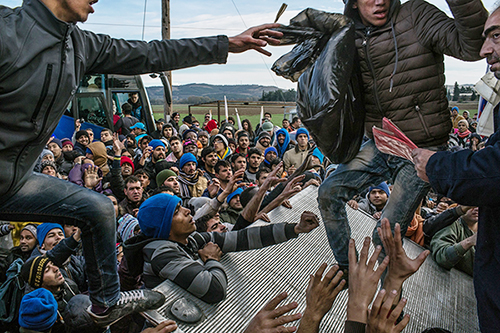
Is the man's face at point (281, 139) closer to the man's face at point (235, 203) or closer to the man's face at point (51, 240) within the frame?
the man's face at point (235, 203)

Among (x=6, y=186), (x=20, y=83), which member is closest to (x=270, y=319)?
(x=6, y=186)

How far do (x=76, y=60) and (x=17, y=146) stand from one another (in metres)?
0.49

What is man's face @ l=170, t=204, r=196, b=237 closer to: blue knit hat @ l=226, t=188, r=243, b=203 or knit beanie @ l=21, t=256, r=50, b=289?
knit beanie @ l=21, t=256, r=50, b=289

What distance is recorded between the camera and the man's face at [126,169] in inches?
232

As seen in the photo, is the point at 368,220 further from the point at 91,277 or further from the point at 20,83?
the point at 20,83

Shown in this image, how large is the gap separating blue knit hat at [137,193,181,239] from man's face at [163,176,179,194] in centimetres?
218

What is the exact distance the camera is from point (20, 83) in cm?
153

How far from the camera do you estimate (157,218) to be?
2.69m

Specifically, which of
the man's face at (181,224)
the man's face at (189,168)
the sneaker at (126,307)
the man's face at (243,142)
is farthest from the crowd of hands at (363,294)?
the man's face at (243,142)

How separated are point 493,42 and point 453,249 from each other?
106 inches

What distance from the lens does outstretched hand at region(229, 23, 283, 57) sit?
213 centimetres

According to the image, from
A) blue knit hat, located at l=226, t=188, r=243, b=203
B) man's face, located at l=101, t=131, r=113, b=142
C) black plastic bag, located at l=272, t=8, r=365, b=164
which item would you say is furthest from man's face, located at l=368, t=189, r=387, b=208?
man's face, located at l=101, t=131, r=113, b=142

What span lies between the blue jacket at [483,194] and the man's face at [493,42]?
30 cm

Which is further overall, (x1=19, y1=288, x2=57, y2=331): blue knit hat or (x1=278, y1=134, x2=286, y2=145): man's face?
(x1=278, y1=134, x2=286, y2=145): man's face
